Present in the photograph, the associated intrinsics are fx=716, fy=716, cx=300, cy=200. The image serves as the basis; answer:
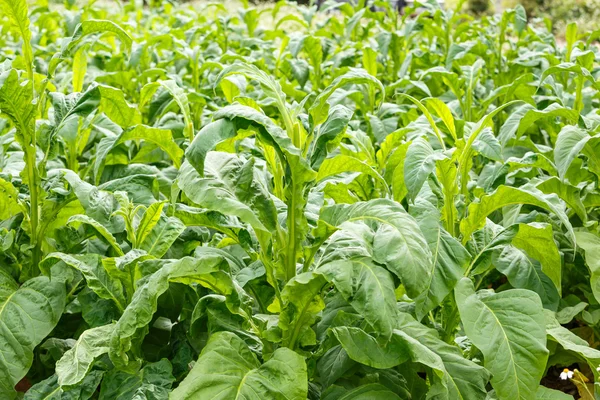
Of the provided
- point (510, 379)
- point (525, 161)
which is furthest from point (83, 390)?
point (525, 161)

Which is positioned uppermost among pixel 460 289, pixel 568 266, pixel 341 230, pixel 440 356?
pixel 341 230

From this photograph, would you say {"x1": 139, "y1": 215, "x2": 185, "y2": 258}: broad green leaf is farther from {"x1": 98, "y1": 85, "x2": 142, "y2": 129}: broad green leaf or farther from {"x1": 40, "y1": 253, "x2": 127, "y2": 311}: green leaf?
{"x1": 98, "y1": 85, "x2": 142, "y2": 129}: broad green leaf

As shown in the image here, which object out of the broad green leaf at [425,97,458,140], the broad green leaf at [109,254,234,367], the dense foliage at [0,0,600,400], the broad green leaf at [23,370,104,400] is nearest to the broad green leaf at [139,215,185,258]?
the dense foliage at [0,0,600,400]

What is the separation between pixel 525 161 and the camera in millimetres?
2732

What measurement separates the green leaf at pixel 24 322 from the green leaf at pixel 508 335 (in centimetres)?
127

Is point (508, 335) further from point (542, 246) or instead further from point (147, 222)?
point (147, 222)

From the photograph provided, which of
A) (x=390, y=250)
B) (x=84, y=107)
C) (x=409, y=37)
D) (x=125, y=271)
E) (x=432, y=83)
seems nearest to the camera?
(x=390, y=250)

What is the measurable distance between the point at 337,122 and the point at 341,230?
32 cm

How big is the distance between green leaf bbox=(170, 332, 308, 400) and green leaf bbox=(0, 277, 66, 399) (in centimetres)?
62

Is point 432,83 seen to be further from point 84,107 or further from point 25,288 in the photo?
point 25,288

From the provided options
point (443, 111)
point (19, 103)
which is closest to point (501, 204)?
point (443, 111)

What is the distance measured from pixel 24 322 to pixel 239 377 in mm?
774

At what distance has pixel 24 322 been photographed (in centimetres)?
223

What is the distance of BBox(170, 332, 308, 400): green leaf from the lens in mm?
1846
